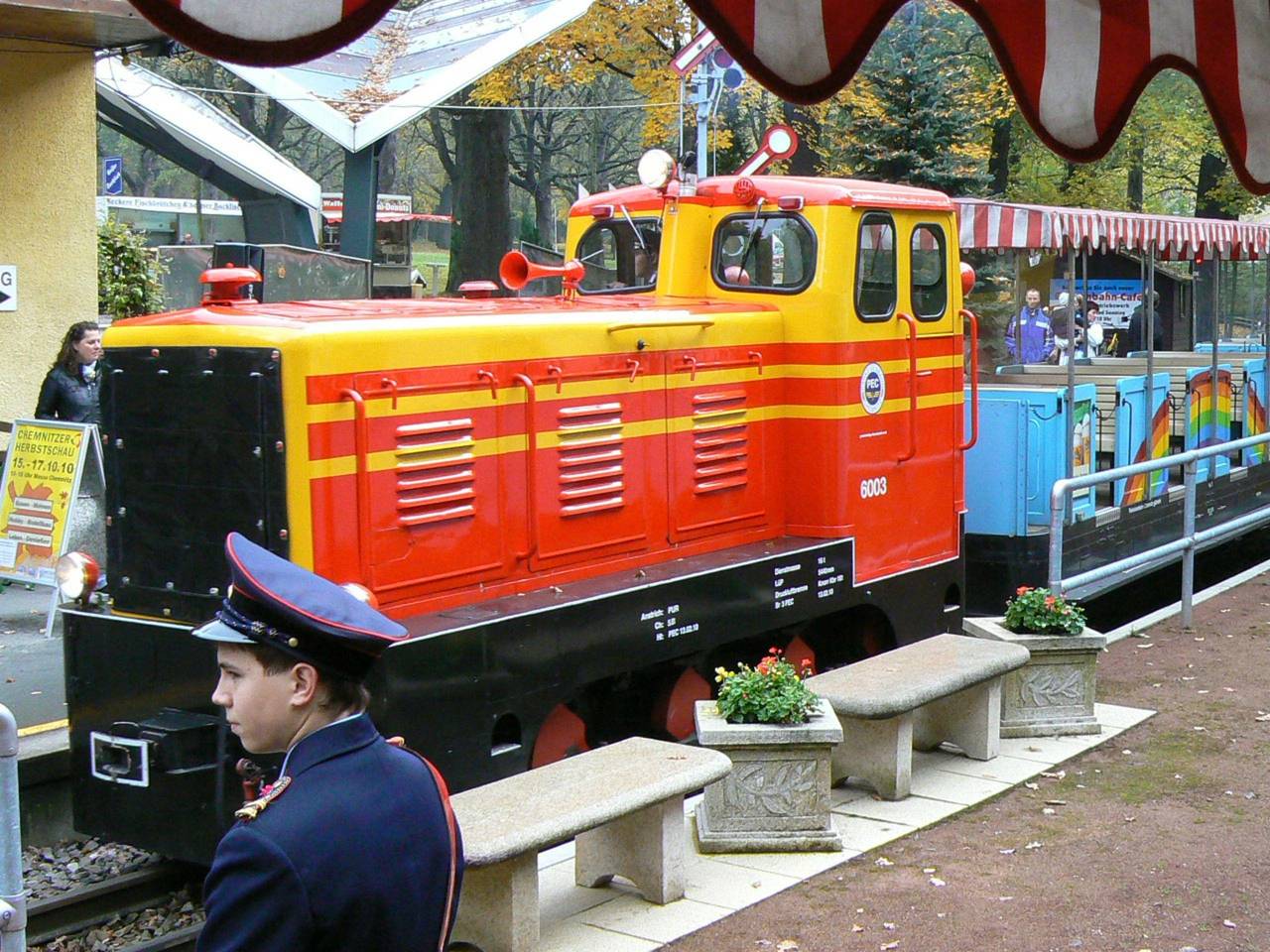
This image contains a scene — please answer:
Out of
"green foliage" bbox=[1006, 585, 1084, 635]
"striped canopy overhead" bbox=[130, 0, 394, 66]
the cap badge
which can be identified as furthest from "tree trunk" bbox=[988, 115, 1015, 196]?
the cap badge

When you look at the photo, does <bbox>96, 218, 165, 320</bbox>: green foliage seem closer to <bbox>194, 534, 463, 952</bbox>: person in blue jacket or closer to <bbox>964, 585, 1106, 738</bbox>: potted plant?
<bbox>964, 585, 1106, 738</bbox>: potted plant

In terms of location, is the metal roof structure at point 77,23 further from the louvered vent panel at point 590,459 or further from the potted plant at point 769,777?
the potted plant at point 769,777

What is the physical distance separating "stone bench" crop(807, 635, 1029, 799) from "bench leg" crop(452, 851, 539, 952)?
2.08 m

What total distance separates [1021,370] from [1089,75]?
8.47 metres

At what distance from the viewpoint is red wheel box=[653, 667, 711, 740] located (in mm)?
7906

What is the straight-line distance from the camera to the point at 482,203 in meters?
23.5

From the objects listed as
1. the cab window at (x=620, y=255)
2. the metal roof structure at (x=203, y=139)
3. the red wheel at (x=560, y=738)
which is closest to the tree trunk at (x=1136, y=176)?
the metal roof structure at (x=203, y=139)

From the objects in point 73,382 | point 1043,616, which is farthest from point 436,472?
point 73,382

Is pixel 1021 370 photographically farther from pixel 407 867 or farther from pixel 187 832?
pixel 407 867

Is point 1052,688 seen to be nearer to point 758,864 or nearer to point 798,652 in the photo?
point 798,652

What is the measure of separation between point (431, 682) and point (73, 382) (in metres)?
5.39

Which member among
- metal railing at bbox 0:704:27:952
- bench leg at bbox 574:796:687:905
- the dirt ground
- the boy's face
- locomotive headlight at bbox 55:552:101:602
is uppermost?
the boy's face

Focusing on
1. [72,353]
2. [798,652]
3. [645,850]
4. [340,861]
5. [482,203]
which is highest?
[482,203]

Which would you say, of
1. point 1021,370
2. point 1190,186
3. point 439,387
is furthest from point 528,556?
point 1190,186
